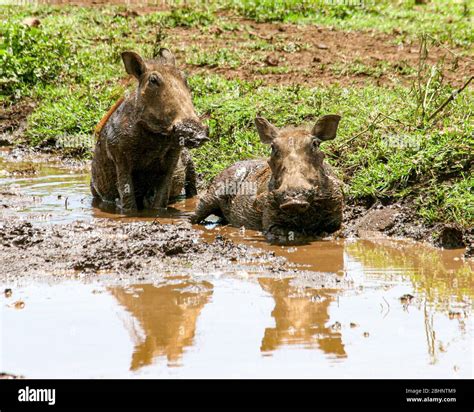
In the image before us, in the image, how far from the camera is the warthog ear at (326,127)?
877cm

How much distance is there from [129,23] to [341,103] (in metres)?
6.88

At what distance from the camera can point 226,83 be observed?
1420cm

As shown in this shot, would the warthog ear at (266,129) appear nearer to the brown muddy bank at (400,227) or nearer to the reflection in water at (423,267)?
the brown muddy bank at (400,227)

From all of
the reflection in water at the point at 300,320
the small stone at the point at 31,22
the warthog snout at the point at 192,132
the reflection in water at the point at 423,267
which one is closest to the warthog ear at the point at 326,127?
the reflection in water at the point at 423,267

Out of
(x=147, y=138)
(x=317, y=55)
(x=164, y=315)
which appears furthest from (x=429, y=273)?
(x=317, y=55)

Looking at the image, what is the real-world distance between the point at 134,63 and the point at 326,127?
7.30 feet

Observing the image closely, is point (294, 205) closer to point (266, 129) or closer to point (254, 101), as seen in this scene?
point (266, 129)

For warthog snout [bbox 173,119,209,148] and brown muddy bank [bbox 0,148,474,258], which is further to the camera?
warthog snout [bbox 173,119,209,148]

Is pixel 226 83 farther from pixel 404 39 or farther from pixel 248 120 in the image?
pixel 404 39

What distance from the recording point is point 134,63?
392 inches

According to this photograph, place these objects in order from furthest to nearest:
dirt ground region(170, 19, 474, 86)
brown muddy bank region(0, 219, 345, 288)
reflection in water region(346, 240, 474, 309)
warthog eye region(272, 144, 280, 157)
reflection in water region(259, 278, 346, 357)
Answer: dirt ground region(170, 19, 474, 86), warthog eye region(272, 144, 280, 157), brown muddy bank region(0, 219, 345, 288), reflection in water region(346, 240, 474, 309), reflection in water region(259, 278, 346, 357)

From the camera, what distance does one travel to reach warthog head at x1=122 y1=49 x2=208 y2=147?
9570 millimetres

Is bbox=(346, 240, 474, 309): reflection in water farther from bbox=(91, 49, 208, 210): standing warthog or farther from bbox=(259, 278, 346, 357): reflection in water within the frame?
bbox=(91, 49, 208, 210): standing warthog

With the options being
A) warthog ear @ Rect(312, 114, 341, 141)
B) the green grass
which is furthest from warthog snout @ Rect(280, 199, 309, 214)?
the green grass
